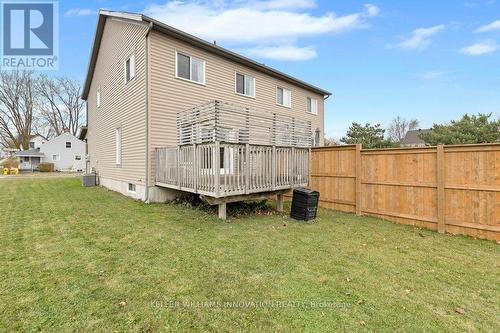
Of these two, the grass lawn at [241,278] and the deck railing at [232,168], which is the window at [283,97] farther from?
the grass lawn at [241,278]

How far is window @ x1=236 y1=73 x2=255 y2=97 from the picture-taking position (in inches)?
484

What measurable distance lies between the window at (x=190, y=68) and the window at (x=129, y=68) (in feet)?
5.90


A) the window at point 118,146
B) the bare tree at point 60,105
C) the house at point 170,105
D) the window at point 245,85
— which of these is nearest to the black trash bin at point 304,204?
the house at point 170,105

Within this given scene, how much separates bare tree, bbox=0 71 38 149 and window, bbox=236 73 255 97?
39.3m

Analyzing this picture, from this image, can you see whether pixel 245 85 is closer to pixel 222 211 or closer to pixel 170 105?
pixel 170 105

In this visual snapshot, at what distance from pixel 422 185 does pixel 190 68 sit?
8.58 metres

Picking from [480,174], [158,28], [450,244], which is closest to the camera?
[450,244]

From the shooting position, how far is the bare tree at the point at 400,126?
5156 centimetres

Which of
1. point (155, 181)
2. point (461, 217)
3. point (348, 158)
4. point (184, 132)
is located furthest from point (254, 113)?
point (461, 217)

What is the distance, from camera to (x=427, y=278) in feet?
11.6

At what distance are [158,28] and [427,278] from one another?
9.81m

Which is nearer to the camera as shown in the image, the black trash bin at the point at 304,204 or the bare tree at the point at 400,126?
the black trash bin at the point at 304,204

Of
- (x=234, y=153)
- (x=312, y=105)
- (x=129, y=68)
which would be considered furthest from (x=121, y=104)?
(x=312, y=105)

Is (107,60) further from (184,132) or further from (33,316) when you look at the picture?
(33,316)
